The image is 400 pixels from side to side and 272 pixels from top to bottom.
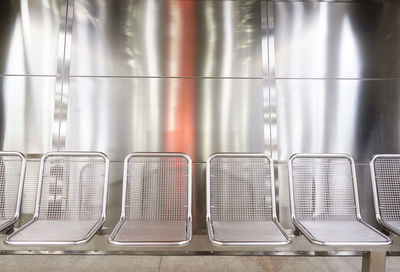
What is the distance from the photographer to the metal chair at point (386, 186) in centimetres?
203

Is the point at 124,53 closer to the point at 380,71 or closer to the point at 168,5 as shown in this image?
the point at 168,5

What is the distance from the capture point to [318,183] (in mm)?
2102

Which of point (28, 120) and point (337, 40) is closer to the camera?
point (28, 120)

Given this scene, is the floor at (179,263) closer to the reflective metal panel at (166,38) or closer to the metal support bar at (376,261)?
the metal support bar at (376,261)

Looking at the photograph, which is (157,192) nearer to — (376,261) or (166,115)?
(166,115)

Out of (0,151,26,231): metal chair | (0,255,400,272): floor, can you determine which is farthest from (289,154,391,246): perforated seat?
(0,151,26,231): metal chair

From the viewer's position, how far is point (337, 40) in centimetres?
244

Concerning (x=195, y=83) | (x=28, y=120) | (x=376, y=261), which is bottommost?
(x=376, y=261)

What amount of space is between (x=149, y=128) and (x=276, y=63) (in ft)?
4.39

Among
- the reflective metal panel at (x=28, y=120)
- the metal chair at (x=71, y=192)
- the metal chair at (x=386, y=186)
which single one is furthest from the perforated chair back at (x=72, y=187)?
the metal chair at (x=386, y=186)

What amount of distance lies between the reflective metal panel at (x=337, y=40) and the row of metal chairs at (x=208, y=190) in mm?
874

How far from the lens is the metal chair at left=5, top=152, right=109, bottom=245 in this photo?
191 centimetres

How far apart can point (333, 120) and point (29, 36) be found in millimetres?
2951

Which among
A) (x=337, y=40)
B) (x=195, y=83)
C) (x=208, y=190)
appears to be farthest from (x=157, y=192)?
(x=337, y=40)
